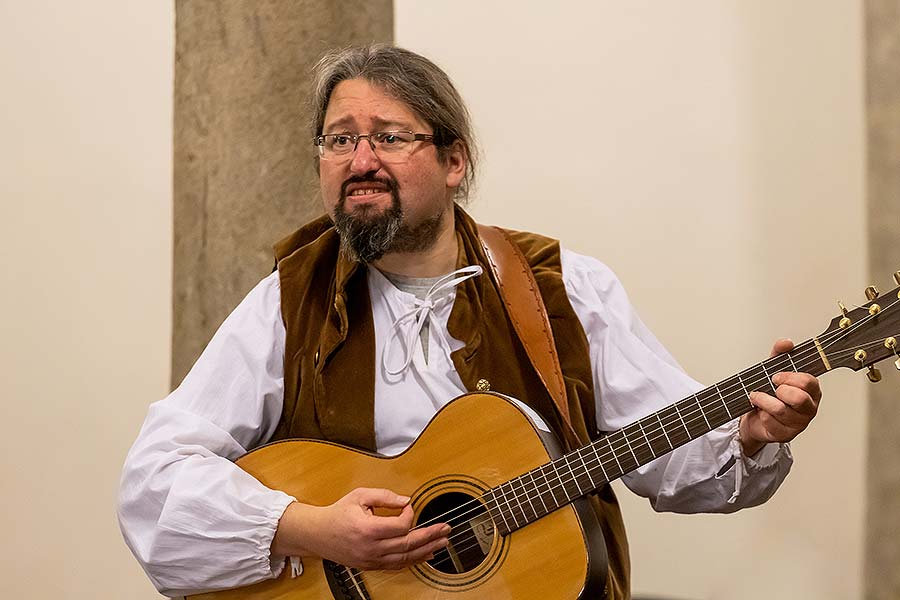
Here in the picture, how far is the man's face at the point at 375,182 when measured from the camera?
2725 millimetres

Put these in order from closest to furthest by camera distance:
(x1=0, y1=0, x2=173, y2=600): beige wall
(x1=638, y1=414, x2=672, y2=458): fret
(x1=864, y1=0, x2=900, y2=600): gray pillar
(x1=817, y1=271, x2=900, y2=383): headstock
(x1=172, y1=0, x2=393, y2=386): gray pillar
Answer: (x1=817, y1=271, x2=900, y2=383): headstock < (x1=638, y1=414, x2=672, y2=458): fret < (x1=172, y1=0, x2=393, y2=386): gray pillar < (x1=864, y1=0, x2=900, y2=600): gray pillar < (x1=0, y1=0, x2=173, y2=600): beige wall

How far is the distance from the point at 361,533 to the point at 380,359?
51cm

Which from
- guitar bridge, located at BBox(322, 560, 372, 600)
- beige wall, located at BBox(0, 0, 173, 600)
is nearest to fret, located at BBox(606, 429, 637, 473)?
guitar bridge, located at BBox(322, 560, 372, 600)

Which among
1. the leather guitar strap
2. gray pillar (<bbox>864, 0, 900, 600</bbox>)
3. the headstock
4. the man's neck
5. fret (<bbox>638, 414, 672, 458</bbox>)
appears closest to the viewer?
the headstock

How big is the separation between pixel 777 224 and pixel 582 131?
75 centimetres

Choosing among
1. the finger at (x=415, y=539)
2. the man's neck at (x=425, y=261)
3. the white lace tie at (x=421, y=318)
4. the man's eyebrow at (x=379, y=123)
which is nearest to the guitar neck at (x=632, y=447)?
the finger at (x=415, y=539)

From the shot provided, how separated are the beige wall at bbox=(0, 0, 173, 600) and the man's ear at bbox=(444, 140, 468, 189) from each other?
2055 millimetres

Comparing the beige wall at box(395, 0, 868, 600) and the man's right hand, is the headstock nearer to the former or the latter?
the man's right hand

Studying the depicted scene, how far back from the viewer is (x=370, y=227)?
107 inches

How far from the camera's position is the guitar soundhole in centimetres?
245

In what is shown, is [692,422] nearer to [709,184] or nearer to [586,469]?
[586,469]

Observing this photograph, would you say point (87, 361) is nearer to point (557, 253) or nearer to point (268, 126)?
point (268, 126)

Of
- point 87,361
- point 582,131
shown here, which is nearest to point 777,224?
point 582,131

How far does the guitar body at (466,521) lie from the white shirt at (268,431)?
110 mm
